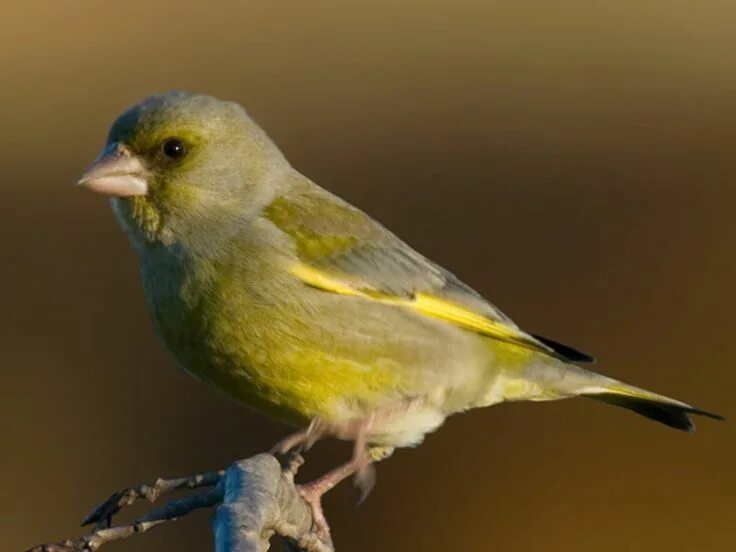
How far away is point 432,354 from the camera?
208 inches

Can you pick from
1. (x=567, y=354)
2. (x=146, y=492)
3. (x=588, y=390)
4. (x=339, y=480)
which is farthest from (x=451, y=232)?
(x=146, y=492)

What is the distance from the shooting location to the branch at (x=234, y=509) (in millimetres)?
3121

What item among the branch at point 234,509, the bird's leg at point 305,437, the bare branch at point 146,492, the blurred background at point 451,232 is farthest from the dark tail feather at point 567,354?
the blurred background at point 451,232

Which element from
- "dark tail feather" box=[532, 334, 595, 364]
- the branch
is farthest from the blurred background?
the branch

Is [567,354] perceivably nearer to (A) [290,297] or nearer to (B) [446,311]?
(B) [446,311]

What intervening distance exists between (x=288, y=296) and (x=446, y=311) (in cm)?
71

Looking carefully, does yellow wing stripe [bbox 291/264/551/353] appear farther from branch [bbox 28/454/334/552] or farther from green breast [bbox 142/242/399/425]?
branch [bbox 28/454/334/552]

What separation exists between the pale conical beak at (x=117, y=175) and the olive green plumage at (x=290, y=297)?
29 millimetres

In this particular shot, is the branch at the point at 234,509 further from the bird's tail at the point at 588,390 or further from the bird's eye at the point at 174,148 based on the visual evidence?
the bird's tail at the point at 588,390

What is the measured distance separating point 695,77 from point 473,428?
6.52 m

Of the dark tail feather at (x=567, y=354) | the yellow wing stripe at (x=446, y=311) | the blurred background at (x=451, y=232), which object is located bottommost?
the blurred background at (x=451, y=232)

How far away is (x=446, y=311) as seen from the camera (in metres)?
5.44

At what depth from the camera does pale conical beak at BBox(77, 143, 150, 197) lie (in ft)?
15.9

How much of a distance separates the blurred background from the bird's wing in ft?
12.4
